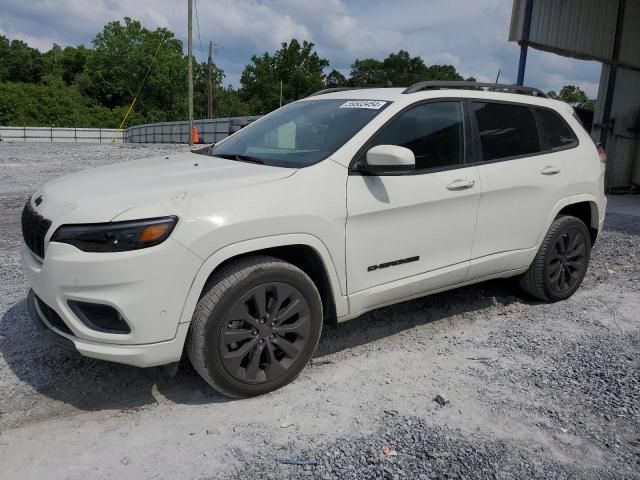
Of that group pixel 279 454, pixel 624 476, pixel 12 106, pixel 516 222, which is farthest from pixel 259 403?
pixel 12 106

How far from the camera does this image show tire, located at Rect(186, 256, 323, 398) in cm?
291

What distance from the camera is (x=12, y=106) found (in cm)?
5562

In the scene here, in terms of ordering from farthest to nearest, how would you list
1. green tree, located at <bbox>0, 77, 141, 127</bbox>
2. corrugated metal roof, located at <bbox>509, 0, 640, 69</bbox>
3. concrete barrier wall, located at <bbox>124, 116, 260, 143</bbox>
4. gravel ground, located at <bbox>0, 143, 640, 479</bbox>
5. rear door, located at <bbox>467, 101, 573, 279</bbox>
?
green tree, located at <bbox>0, 77, 141, 127</bbox> → concrete barrier wall, located at <bbox>124, 116, 260, 143</bbox> → corrugated metal roof, located at <bbox>509, 0, 640, 69</bbox> → rear door, located at <bbox>467, 101, 573, 279</bbox> → gravel ground, located at <bbox>0, 143, 640, 479</bbox>

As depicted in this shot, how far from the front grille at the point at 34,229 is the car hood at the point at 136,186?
0.05 m

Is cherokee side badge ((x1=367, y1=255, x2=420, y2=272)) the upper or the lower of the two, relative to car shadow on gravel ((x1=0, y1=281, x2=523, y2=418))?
upper

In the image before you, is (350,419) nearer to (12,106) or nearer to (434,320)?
(434,320)

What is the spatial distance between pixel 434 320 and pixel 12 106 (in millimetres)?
61863

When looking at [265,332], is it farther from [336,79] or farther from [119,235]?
[336,79]

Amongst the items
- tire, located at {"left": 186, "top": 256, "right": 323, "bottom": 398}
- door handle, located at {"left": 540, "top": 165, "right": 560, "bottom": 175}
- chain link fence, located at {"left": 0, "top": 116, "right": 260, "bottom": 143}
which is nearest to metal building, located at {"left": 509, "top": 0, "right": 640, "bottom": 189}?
door handle, located at {"left": 540, "top": 165, "right": 560, "bottom": 175}

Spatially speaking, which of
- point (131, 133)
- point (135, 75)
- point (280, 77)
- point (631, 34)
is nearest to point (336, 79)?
point (280, 77)

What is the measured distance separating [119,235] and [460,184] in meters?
2.30

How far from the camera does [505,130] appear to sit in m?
4.31

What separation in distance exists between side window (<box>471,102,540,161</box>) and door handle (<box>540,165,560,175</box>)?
0.16m

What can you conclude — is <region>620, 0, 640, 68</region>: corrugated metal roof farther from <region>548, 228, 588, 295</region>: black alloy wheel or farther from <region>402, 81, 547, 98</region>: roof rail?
<region>548, 228, 588, 295</region>: black alloy wheel
